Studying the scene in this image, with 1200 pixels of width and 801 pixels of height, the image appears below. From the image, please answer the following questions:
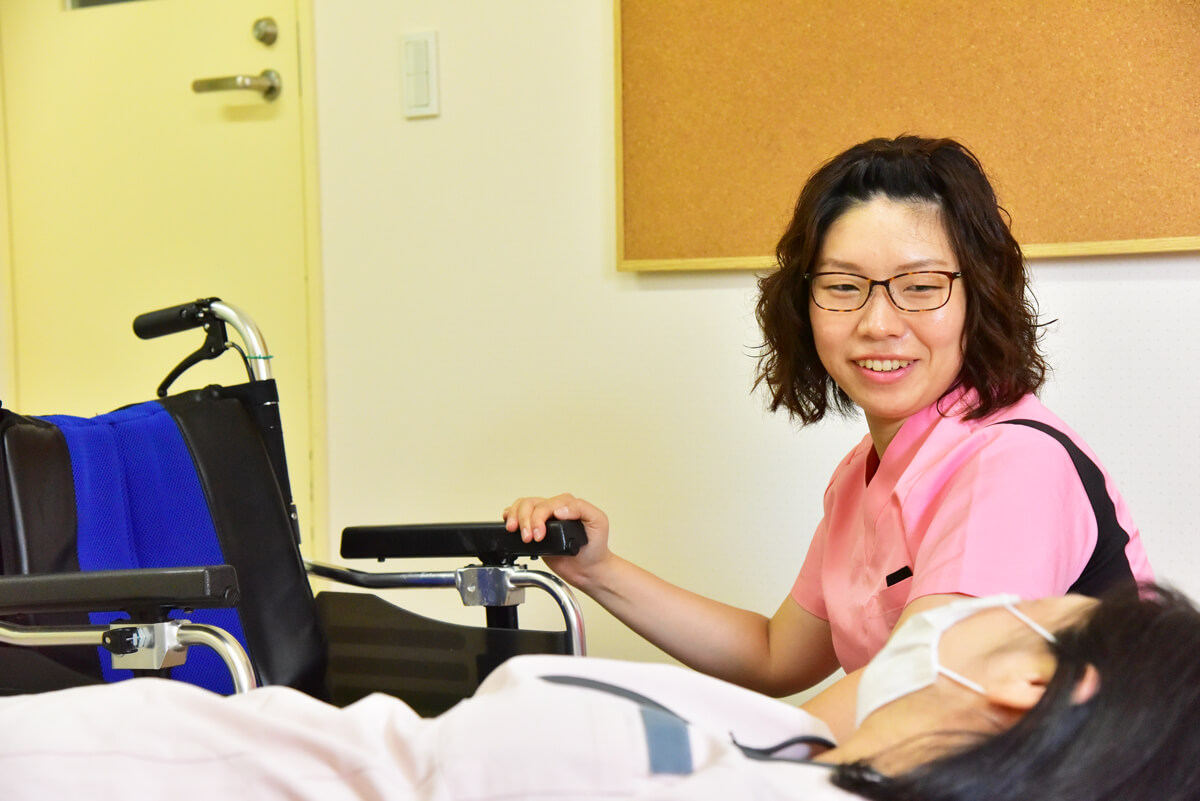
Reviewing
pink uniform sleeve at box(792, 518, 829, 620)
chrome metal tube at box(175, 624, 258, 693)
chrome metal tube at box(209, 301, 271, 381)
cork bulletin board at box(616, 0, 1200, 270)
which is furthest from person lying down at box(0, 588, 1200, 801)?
cork bulletin board at box(616, 0, 1200, 270)

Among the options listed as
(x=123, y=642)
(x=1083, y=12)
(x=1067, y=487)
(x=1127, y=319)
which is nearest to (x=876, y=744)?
(x=1067, y=487)

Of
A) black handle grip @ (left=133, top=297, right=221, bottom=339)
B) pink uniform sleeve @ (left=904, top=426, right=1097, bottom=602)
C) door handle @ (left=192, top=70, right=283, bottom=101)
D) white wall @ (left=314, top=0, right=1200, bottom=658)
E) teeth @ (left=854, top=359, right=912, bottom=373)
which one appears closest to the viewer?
pink uniform sleeve @ (left=904, top=426, right=1097, bottom=602)

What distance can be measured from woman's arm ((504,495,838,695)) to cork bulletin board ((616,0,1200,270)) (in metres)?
0.67

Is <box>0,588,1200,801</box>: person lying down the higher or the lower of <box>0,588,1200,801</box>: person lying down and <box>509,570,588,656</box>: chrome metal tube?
the higher

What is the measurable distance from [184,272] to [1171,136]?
188cm

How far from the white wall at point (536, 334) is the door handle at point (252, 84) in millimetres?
123

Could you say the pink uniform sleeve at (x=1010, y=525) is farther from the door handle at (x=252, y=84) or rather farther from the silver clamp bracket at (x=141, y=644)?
the door handle at (x=252, y=84)

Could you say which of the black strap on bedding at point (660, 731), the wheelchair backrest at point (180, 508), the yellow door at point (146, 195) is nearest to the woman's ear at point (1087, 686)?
the black strap on bedding at point (660, 731)

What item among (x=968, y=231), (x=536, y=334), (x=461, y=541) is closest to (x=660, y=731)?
(x=968, y=231)

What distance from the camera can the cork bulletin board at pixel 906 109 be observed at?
161cm

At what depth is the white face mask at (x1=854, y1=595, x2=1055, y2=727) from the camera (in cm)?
68

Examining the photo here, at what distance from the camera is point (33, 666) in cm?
123

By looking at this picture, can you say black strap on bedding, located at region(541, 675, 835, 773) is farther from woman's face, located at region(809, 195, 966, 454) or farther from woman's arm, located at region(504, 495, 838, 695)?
woman's arm, located at region(504, 495, 838, 695)

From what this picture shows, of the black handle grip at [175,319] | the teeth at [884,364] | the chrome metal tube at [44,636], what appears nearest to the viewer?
the chrome metal tube at [44,636]
